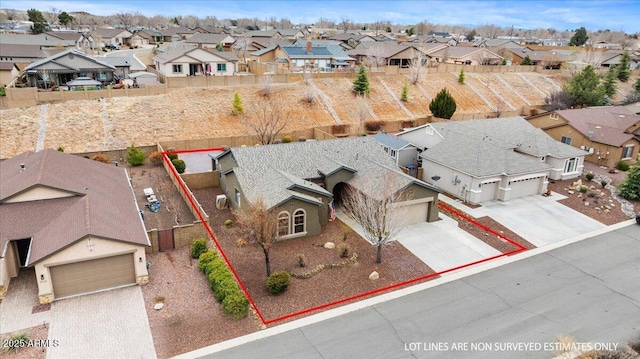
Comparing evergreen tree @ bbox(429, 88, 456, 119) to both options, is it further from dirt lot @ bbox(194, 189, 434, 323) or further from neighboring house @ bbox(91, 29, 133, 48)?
neighboring house @ bbox(91, 29, 133, 48)

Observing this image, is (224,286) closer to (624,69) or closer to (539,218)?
(539,218)

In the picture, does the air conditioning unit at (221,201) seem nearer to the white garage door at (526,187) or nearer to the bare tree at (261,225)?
the bare tree at (261,225)

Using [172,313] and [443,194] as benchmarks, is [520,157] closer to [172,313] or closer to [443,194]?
[443,194]

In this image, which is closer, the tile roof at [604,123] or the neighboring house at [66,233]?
the neighboring house at [66,233]

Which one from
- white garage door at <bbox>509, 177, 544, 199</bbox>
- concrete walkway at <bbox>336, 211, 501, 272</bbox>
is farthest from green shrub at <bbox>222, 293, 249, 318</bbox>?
white garage door at <bbox>509, 177, 544, 199</bbox>

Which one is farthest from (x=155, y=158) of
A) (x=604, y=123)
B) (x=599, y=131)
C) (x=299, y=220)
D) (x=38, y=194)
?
(x=604, y=123)

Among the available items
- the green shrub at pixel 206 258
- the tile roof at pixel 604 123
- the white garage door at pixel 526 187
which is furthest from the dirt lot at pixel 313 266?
the tile roof at pixel 604 123

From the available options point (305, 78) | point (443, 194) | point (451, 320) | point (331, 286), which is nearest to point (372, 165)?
point (443, 194)
